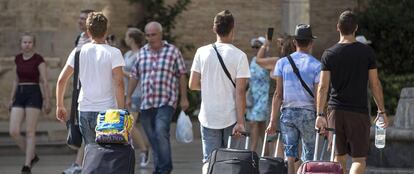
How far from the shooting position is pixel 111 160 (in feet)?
34.9

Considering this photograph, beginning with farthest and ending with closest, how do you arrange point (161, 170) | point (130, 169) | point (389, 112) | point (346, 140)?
point (389, 112) → point (161, 170) → point (346, 140) → point (130, 169)

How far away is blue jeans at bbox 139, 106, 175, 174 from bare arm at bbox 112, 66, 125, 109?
247 cm

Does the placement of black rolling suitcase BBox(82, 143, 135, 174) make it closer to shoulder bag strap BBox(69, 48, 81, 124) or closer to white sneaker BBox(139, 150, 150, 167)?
shoulder bag strap BBox(69, 48, 81, 124)

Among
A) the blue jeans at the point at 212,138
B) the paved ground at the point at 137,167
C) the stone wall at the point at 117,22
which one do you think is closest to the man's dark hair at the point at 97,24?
the blue jeans at the point at 212,138

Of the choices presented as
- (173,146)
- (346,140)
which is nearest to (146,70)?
(346,140)

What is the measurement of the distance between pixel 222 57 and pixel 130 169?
1527 millimetres

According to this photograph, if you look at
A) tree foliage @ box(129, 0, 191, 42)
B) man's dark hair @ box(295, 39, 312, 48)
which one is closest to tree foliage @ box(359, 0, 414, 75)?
tree foliage @ box(129, 0, 191, 42)

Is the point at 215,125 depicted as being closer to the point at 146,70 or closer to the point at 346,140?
the point at 346,140

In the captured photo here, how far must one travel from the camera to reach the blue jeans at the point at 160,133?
1412 centimetres

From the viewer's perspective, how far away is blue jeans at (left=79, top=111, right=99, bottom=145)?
1172 cm

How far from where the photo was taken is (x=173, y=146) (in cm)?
2033

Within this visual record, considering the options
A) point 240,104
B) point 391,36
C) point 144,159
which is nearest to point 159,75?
point 144,159

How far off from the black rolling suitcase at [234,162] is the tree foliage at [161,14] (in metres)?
13.1

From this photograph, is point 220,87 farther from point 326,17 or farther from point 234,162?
point 326,17
